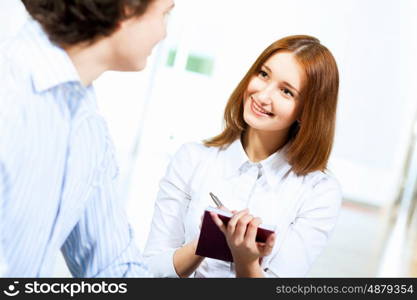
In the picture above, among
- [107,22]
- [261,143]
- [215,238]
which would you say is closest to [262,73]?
[261,143]

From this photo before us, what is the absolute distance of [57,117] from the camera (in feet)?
3.02

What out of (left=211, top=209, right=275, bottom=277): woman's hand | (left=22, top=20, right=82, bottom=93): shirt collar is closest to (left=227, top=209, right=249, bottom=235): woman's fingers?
(left=211, top=209, right=275, bottom=277): woman's hand

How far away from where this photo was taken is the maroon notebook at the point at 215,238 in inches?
54.4

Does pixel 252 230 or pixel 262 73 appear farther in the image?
pixel 262 73

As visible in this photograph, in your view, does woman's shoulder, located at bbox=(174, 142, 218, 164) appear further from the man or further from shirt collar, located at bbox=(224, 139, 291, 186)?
the man

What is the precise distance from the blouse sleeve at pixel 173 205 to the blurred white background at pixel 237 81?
4.89 ft

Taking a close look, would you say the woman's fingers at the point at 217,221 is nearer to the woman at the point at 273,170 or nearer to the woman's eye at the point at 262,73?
the woman at the point at 273,170

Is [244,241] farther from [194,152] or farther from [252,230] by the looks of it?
[194,152]

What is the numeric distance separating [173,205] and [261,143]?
0.31m

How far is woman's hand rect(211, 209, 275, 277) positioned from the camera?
1365mm

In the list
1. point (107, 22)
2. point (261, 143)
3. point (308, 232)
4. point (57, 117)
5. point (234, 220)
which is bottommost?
point (308, 232)

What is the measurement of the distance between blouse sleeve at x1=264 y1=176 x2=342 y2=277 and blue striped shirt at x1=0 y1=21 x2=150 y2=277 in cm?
82

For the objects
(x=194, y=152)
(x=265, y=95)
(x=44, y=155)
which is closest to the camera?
(x=44, y=155)

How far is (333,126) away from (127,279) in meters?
0.96
